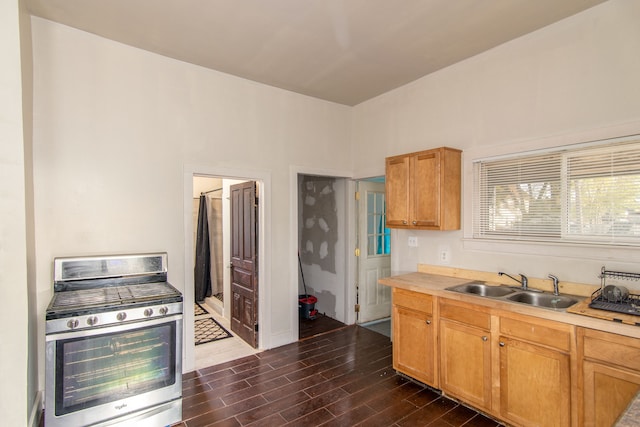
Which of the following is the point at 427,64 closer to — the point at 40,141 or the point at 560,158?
the point at 560,158

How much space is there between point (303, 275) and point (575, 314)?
401cm

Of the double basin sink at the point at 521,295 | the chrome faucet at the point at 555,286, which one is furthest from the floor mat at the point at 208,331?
the chrome faucet at the point at 555,286

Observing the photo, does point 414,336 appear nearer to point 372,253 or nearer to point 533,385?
point 533,385

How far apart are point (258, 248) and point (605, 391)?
10.4 feet

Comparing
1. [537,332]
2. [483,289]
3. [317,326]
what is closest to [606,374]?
[537,332]

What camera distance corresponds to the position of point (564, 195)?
2.63 metres

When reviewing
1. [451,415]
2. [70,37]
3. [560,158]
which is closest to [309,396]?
[451,415]

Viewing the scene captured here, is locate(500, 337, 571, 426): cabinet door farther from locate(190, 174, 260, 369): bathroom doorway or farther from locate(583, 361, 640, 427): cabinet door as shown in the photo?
locate(190, 174, 260, 369): bathroom doorway

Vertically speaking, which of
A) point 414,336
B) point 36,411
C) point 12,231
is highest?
point 12,231

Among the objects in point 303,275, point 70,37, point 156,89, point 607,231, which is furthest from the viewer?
point 303,275

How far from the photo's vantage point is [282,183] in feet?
13.2

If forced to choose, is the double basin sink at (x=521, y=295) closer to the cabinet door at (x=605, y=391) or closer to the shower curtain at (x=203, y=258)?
the cabinet door at (x=605, y=391)

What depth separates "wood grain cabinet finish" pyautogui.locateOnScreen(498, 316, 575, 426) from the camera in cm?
210

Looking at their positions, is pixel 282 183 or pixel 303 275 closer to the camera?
pixel 282 183
